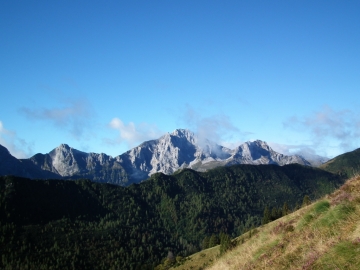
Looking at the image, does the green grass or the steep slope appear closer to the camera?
the green grass

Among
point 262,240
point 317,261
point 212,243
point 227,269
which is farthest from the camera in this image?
point 212,243

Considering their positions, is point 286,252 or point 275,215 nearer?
point 286,252

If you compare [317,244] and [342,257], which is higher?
[317,244]

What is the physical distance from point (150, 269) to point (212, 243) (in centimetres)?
6193

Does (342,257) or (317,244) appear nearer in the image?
(342,257)

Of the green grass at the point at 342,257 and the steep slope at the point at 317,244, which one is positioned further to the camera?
the steep slope at the point at 317,244

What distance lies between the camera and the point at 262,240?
17.7 meters

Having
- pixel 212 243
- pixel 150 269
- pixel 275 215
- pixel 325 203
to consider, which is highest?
pixel 325 203

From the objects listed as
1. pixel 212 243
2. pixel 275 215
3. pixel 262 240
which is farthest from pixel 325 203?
pixel 212 243

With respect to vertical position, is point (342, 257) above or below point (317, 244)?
below

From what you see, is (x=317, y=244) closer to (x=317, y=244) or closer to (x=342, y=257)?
(x=317, y=244)

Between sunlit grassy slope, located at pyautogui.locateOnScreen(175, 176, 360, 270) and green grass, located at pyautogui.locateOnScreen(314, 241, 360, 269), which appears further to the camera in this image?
sunlit grassy slope, located at pyautogui.locateOnScreen(175, 176, 360, 270)

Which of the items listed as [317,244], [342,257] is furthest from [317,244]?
[342,257]

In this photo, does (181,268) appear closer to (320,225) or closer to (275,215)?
(275,215)
